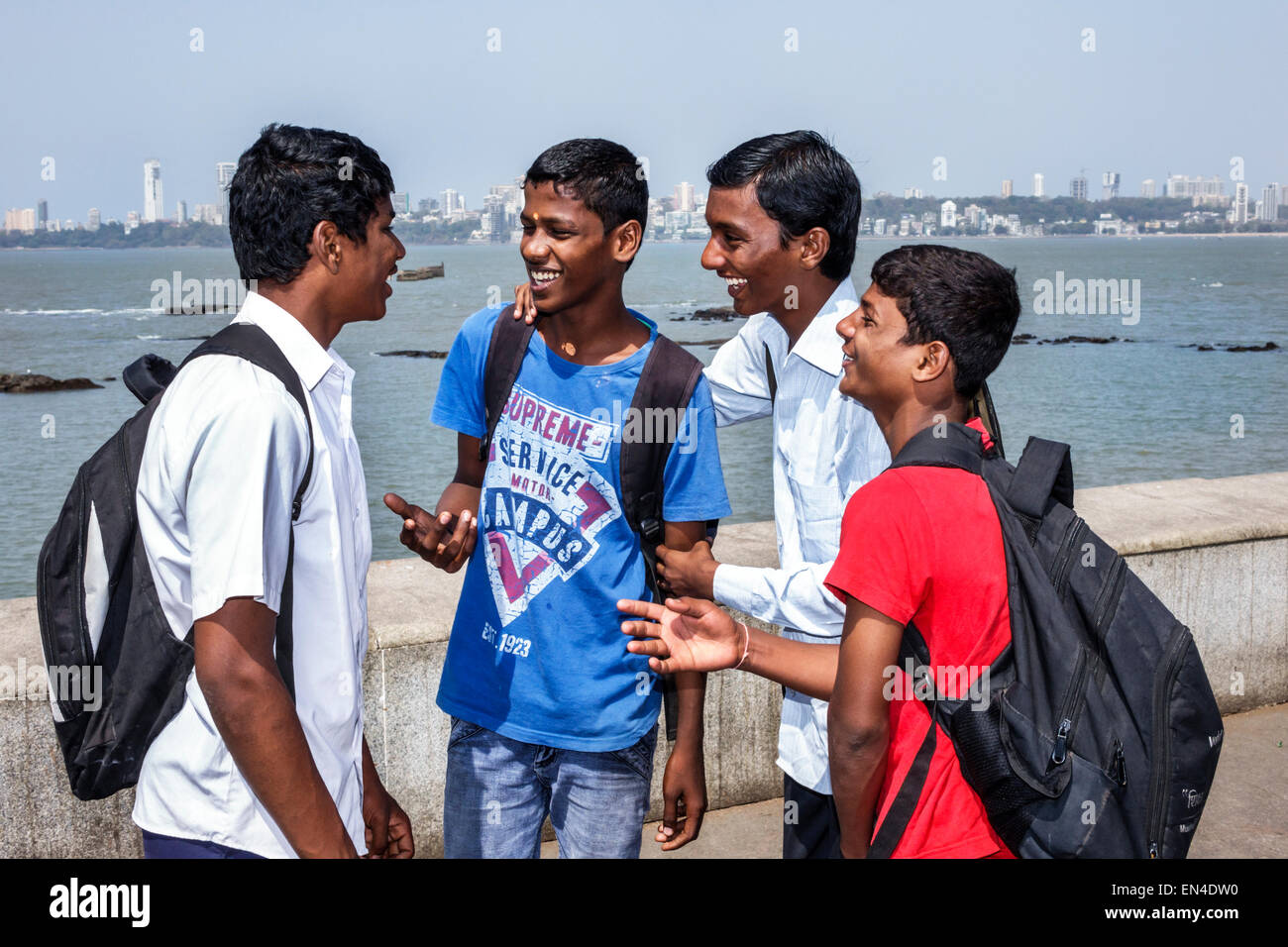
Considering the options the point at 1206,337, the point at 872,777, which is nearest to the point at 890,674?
the point at 872,777

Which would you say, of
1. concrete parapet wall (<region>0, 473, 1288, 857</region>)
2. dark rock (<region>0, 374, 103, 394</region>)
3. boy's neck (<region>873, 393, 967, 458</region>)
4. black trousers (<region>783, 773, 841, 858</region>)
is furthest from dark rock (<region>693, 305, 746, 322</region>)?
boy's neck (<region>873, 393, 967, 458</region>)

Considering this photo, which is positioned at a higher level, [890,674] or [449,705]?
[890,674]

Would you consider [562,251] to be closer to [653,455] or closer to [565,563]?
[653,455]

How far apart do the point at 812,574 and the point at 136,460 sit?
5.16 feet

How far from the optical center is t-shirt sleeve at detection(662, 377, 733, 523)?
3.21 meters

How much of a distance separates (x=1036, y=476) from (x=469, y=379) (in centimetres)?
159

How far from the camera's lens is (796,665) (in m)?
2.86

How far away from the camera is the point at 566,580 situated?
10.4ft

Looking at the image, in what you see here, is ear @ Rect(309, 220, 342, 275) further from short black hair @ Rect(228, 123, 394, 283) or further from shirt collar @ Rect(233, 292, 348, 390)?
shirt collar @ Rect(233, 292, 348, 390)

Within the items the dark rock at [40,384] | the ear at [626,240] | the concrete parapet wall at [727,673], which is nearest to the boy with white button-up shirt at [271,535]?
the ear at [626,240]

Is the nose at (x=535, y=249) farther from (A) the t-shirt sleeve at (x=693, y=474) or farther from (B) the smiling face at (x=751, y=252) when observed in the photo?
(A) the t-shirt sleeve at (x=693, y=474)

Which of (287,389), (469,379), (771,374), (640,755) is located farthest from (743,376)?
(287,389)
